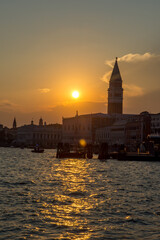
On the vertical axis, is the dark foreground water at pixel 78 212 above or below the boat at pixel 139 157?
below

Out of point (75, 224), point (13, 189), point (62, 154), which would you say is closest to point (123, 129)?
point (62, 154)

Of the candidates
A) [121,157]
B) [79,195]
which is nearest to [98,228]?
[79,195]

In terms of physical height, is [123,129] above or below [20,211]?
above

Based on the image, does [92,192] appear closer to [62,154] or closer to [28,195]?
[28,195]

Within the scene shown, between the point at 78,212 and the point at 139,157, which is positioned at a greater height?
the point at 139,157

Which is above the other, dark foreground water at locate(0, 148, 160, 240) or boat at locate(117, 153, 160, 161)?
boat at locate(117, 153, 160, 161)

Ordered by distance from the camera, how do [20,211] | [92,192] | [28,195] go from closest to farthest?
1. [20,211]
2. [28,195]
3. [92,192]

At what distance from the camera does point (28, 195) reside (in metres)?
25.4

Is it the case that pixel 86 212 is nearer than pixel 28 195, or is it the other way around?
pixel 86 212

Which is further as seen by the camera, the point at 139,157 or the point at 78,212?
the point at 139,157

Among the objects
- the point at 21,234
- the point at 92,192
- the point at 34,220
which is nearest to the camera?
the point at 21,234

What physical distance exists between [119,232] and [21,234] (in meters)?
3.60

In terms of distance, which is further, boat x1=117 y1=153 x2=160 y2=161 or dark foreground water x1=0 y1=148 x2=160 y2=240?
boat x1=117 y1=153 x2=160 y2=161

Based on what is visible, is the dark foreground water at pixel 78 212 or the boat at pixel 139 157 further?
the boat at pixel 139 157
